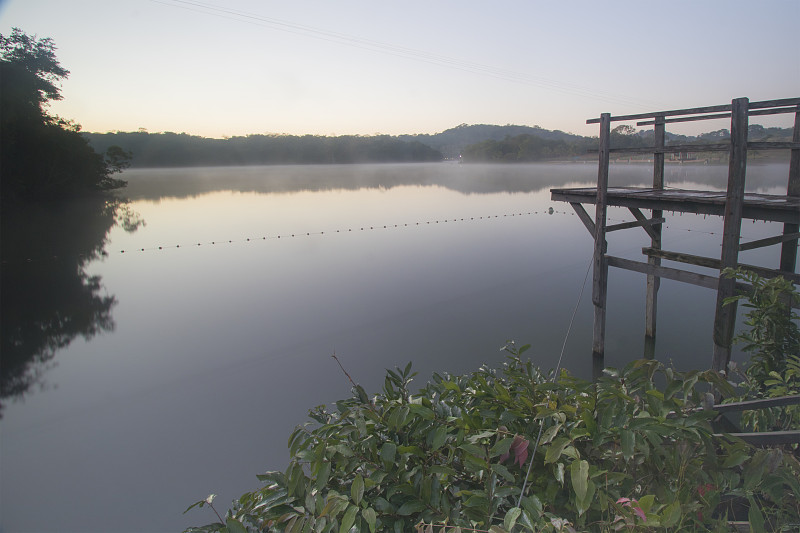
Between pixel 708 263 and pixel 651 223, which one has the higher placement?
pixel 651 223

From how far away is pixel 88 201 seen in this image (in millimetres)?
24922

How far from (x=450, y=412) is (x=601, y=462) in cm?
39

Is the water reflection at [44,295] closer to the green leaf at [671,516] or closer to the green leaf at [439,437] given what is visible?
the green leaf at [439,437]

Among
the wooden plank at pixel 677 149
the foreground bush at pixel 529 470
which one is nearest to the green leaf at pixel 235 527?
the foreground bush at pixel 529 470

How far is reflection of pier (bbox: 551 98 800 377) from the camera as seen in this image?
3801mm

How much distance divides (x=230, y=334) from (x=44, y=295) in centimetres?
466

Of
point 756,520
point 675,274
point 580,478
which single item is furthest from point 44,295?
point 756,520

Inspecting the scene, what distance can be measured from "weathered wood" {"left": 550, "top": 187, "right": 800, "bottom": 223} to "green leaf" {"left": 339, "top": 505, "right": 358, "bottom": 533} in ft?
12.7

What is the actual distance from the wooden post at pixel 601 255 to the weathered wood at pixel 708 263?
66cm

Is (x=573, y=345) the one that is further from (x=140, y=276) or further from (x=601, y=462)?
(x=140, y=276)

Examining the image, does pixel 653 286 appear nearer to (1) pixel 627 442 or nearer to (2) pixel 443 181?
(1) pixel 627 442

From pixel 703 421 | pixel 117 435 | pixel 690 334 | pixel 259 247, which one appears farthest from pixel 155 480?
pixel 259 247

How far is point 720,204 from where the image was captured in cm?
410

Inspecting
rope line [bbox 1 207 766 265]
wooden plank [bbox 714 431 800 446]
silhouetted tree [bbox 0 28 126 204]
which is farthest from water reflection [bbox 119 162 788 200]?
wooden plank [bbox 714 431 800 446]
